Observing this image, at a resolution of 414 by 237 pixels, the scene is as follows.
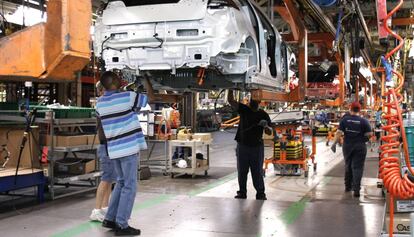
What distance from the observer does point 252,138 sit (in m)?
6.83

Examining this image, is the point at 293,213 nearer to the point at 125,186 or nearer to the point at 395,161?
the point at 125,186

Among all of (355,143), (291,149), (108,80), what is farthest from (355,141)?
(108,80)

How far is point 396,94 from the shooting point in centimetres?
302

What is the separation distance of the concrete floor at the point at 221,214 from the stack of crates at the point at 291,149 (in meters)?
1.30

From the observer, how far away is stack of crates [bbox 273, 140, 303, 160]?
32.5 feet

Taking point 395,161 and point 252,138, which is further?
point 252,138

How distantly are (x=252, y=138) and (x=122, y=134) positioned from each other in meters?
2.59

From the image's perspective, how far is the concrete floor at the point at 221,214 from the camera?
5043 millimetres

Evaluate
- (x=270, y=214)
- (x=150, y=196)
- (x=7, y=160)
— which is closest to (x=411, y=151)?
(x=270, y=214)

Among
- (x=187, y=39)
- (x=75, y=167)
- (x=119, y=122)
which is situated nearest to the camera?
(x=119, y=122)

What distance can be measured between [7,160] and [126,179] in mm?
3122

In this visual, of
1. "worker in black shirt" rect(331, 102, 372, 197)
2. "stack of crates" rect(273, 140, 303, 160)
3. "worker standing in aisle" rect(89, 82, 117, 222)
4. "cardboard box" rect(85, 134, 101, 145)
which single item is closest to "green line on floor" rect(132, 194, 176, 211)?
"worker standing in aisle" rect(89, 82, 117, 222)

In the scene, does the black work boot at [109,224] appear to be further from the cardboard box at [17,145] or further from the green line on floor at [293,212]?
the cardboard box at [17,145]

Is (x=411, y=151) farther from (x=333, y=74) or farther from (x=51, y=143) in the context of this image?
(x=333, y=74)
